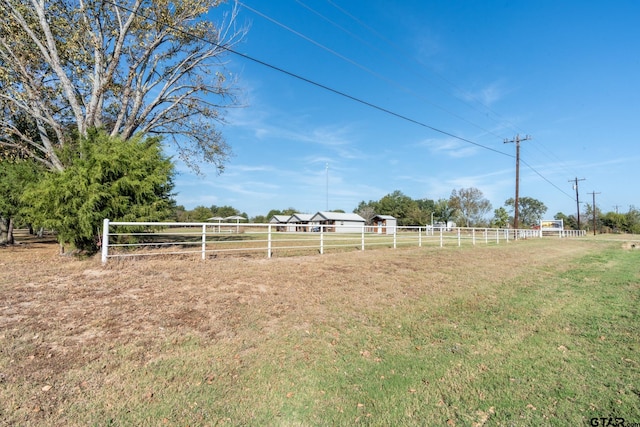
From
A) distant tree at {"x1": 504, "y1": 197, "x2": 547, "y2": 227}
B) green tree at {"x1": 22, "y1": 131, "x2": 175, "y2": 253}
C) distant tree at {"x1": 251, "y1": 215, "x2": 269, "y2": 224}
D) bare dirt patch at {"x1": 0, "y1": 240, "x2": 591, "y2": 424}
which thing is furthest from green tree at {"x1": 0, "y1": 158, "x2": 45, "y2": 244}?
distant tree at {"x1": 504, "y1": 197, "x2": 547, "y2": 227}

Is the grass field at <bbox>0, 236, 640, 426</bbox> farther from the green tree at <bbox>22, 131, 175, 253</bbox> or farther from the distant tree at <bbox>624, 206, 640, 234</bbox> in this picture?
the distant tree at <bbox>624, 206, 640, 234</bbox>

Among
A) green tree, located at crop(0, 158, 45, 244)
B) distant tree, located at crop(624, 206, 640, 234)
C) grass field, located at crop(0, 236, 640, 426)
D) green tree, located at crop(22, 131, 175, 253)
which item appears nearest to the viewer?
grass field, located at crop(0, 236, 640, 426)

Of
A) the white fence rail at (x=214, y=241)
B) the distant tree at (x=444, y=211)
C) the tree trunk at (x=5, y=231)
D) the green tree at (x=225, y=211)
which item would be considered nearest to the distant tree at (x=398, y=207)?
the distant tree at (x=444, y=211)

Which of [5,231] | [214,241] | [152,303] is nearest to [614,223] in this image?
[214,241]

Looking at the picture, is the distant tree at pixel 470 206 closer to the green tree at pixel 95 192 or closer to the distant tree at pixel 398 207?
the distant tree at pixel 398 207

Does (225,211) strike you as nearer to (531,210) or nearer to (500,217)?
(500,217)

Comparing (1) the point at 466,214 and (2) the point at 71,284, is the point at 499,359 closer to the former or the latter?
(2) the point at 71,284

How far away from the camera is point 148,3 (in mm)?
12742

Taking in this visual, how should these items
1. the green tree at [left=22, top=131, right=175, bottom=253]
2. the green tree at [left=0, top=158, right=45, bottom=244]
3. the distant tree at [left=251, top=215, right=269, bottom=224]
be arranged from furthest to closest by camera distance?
1. the distant tree at [left=251, top=215, right=269, bottom=224]
2. the green tree at [left=0, top=158, right=45, bottom=244]
3. the green tree at [left=22, top=131, right=175, bottom=253]

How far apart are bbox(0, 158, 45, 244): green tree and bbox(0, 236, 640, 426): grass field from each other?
298 inches

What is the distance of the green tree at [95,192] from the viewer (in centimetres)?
Result: 877

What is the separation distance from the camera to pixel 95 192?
348 inches

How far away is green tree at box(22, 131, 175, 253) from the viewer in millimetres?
8766

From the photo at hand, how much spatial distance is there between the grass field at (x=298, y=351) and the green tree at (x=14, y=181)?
757cm
